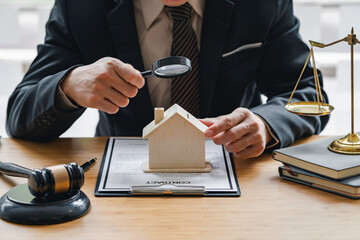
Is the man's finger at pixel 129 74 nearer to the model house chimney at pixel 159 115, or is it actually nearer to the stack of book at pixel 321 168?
the model house chimney at pixel 159 115

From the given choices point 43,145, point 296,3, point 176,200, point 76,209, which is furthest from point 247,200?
point 296,3

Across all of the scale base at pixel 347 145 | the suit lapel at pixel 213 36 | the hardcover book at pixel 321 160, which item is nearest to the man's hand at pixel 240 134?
the hardcover book at pixel 321 160

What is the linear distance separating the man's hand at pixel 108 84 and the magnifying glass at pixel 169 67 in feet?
0.17

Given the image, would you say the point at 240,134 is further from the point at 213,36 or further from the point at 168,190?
the point at 213,36

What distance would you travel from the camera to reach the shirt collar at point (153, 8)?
202cm

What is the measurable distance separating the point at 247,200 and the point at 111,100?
0.50 m

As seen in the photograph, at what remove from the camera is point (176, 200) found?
1.36 metres

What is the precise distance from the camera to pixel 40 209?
124 centimetres

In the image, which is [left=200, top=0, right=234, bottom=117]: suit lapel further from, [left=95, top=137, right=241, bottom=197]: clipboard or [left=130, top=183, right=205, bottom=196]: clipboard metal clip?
[left=130, top=183, right=205, bottom=196]: clipboard metal clip

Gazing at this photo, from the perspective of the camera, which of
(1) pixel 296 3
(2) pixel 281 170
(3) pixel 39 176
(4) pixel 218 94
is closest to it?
(3) pixel 39 176

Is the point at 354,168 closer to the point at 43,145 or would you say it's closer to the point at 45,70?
the point at 43,145

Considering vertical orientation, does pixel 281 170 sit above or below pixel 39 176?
below

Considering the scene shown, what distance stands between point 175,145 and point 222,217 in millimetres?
324

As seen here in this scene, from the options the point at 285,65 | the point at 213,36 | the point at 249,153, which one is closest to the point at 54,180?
the point at 249,153
